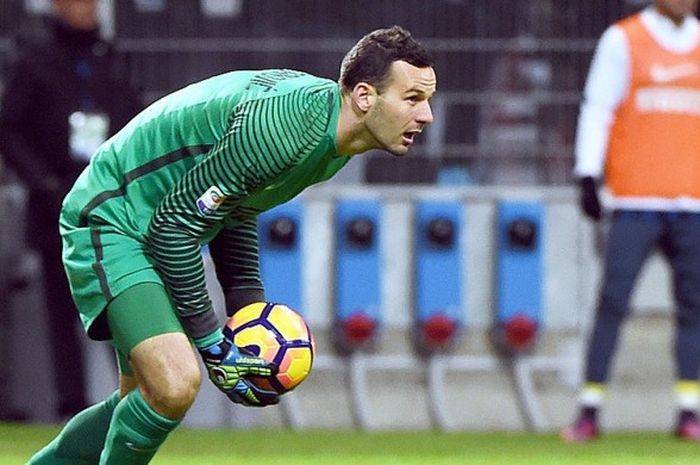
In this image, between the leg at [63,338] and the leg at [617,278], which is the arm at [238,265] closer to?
the leg at [617,278]

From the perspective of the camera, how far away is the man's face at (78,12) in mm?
11414

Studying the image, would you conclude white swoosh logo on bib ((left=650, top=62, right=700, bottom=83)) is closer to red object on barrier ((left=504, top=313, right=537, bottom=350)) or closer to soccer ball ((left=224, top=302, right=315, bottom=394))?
red object on barrier ((left=504, top=313, right=537, bottom=350))

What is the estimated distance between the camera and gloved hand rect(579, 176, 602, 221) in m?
11.0

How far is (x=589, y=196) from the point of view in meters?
11.0

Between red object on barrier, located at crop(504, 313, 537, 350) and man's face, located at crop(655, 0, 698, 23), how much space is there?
1985mm

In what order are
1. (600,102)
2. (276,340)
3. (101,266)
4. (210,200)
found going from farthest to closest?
1. (600,102)
2. (276,340)
3. (101,266)
4. (210,200)

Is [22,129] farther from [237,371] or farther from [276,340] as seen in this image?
[237,371]

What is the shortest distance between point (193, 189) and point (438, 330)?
18.2 feet

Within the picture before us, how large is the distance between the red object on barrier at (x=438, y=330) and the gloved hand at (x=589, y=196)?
5.05 feet

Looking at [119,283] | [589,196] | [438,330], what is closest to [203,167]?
[119,283]

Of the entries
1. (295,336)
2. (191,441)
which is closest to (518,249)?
(191,441)

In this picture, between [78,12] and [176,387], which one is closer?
[176,387]

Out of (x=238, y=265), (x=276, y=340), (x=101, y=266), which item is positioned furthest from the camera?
(x=238, y=265)

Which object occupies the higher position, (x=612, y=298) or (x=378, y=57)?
(x=378, y=57)
